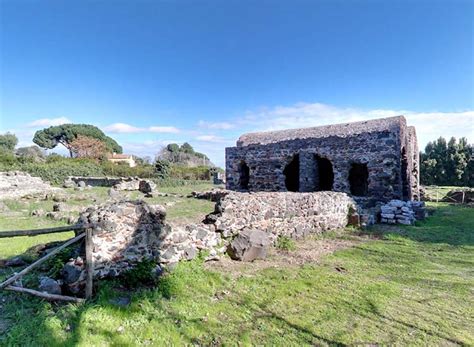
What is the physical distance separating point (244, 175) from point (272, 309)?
1364 cm

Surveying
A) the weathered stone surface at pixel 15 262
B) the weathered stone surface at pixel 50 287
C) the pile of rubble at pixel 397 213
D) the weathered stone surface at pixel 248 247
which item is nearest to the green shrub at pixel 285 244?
the weathered stone surface at pixel 248 247

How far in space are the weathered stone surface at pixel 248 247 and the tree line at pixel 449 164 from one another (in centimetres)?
3668

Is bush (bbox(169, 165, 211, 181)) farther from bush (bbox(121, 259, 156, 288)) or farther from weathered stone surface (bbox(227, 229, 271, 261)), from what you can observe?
bush (bbox(121, 259, 156, 288))

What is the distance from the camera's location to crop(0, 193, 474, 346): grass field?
3598 mm

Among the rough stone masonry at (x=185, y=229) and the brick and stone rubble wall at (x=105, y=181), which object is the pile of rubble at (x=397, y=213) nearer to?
the rough stone masonry at (x=185, y=229)

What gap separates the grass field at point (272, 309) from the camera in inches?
142

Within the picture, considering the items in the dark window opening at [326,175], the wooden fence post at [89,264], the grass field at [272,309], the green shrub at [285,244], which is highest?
the dark window opening at [326,175]

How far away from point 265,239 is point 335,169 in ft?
28.9

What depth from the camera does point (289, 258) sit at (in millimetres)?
6863

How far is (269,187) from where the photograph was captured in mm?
16234

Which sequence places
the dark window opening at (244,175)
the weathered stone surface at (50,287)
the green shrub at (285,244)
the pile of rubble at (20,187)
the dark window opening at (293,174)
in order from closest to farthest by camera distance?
the weathered stone surface at (50,287) → the green shrub at (285,244) → the dark window opening at (244,175) → the dark window opening at (293,174) → the pile of rubble at (20,187)

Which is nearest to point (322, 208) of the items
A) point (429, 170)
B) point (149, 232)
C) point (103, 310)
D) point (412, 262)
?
point (412, 262)

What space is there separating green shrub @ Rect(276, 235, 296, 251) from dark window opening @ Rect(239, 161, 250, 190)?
379 inches

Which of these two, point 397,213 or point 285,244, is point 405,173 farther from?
point 285,244
